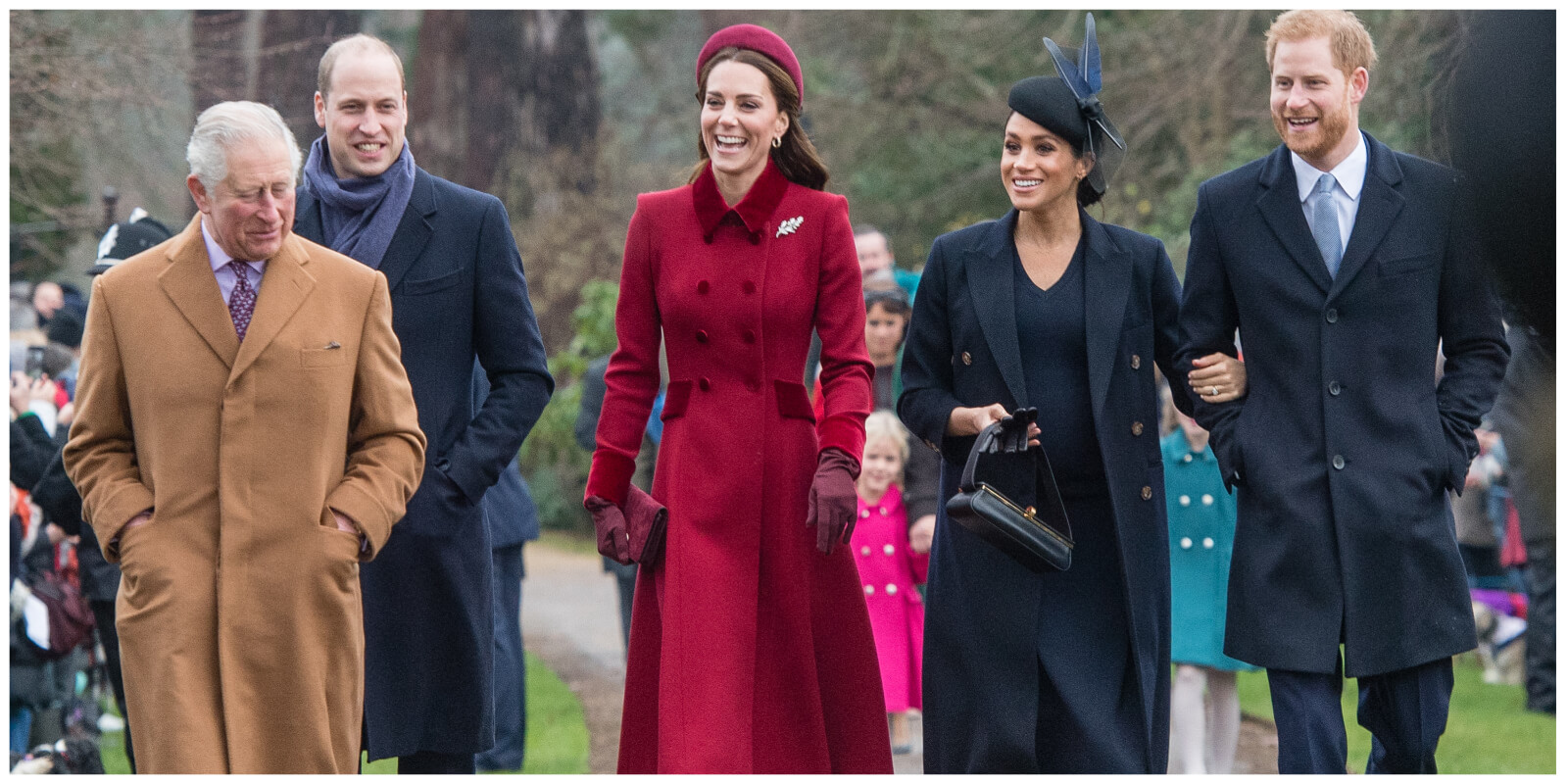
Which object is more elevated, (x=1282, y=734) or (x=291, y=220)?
(x=291, y=220)

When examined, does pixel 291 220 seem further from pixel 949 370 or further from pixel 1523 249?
pixel 1523 249

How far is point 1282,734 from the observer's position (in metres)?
4.87

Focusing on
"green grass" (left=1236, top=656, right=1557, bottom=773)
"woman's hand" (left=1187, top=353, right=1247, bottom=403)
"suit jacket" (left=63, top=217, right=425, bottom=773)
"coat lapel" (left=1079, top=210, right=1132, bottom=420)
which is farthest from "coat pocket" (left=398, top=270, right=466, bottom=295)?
"green grass" (left=1236, top=656, right=1557, bottom=773)

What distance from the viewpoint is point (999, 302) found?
5.07 meters

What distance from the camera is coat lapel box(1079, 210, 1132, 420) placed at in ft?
16.4

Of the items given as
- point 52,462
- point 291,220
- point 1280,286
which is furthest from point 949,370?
point 52,462

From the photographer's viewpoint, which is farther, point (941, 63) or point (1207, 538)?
point (941, 63)

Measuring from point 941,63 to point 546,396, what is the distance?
13.8 metres

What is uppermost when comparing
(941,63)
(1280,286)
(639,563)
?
(941,63)

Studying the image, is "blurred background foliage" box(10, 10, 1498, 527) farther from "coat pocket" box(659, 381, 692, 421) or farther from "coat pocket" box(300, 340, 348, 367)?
A: "coat pocket" box(300, 340, 348, 367)

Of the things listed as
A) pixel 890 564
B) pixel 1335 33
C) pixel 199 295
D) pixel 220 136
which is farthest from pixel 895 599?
pixel 220 136

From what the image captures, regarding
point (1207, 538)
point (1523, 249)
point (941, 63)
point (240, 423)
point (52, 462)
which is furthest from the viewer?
point (941, 63)

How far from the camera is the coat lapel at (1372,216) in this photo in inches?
191

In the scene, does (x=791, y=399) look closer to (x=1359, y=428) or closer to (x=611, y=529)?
(x=611, y=529)
